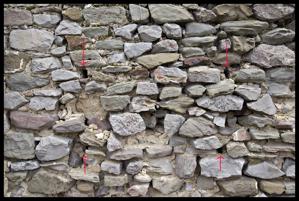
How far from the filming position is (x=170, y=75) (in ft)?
8.89

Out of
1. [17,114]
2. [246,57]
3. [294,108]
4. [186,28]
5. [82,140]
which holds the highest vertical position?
[186,28]

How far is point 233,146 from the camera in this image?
2758mm

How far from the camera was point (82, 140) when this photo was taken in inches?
110

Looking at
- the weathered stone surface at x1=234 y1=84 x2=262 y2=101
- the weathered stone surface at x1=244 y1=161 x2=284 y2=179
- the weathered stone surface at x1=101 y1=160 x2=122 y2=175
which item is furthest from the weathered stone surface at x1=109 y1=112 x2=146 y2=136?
the weathered stone surface at x1=244 y1=161 x2=284 y2=179

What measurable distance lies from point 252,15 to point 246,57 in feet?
1.06

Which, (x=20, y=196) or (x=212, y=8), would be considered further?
(x=20, y=196)

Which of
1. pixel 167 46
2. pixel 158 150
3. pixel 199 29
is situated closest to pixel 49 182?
pixel 158 150

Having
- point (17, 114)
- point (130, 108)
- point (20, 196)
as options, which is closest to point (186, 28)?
point (130, 108)

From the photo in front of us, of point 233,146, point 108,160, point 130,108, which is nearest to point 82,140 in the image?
point 108,160

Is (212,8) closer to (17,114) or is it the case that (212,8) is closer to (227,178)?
(227,178)

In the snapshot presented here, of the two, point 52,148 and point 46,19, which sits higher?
point 46,19

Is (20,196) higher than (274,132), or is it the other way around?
(274,132)

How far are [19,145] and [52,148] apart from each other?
0.86ft

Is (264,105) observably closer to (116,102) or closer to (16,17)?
(116,102)
